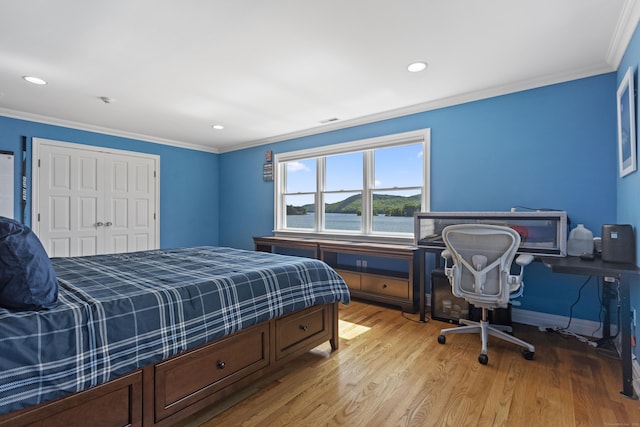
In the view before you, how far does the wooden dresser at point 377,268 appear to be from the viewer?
134 inches

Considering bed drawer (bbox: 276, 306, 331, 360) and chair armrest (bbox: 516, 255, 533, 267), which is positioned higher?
chair armrest (bbox: 516, 255, 533, 267)

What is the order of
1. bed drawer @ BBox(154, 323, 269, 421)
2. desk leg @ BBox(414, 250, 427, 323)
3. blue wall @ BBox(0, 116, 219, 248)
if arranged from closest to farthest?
bed drawer @ BBox(154, 323, 269, 421) < desk leg @ BBox(414, 250, 427, 323) < blue wall @ BBox(0, 116, 219, 248)

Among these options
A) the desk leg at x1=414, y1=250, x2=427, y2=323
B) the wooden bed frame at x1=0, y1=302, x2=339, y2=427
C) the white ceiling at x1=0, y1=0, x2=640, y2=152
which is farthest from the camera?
the desk leg at x1=414, y1=250, x2=427, y2=323

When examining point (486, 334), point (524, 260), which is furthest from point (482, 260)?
point (486, 334)

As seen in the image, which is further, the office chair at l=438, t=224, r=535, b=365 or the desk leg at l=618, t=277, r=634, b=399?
the office chair at l=438, t=224, r=535, b=365

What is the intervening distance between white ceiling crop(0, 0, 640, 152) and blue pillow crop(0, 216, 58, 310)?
1.49 metres

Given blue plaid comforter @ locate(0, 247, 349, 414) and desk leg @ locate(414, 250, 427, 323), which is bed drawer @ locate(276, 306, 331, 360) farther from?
desk leg @ locate(414, 250, 427, 323)

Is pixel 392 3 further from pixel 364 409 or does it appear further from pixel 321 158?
pixel 321 158

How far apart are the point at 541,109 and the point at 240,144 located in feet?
14.8

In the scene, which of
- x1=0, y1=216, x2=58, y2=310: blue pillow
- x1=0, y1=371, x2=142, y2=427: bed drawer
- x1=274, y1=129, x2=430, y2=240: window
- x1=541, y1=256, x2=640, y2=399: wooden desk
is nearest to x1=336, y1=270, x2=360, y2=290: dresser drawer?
x1=274, y1=129, x2=430, y2=240: window

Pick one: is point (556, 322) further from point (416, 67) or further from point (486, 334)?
point (416, 67)

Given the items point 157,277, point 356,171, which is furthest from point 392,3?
point 356,171

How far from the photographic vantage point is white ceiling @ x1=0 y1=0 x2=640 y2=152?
1958 mm

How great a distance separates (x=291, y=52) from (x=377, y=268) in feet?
8.84
